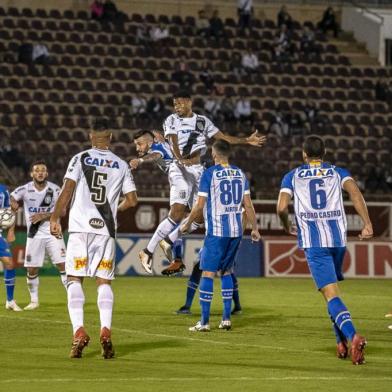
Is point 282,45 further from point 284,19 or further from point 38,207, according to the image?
point 38,207

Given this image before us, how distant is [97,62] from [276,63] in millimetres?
6324

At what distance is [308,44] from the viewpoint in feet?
134

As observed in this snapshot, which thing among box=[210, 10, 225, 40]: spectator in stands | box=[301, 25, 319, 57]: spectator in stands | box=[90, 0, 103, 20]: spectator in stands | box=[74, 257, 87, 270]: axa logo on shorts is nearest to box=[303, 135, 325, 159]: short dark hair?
box=[74, 257, 87, 270]: axa logo on shorts

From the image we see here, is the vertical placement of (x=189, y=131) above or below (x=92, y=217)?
above

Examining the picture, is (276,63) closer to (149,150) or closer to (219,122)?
(219,122)

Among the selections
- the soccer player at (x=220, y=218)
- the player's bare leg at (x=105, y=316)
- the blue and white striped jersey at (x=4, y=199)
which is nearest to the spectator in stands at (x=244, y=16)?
the blue and white striped jersey at (x=4, y=199)

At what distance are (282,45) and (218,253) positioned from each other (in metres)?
26.6

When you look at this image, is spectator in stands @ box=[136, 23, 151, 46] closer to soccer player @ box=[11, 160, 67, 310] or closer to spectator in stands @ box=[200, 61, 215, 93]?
spectator in stands @ box=[200, 61, 215, 93]

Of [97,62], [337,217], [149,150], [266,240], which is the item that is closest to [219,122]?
[97,62]

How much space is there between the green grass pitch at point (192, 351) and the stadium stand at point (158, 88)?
13679 mm

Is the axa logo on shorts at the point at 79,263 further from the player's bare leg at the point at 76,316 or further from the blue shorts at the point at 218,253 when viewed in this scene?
the blue shorts at the point at 218,253

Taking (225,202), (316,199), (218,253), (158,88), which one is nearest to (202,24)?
(158,88)

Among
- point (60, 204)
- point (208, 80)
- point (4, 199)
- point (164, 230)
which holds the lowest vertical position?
point (164, 230)

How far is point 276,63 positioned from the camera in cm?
4006
